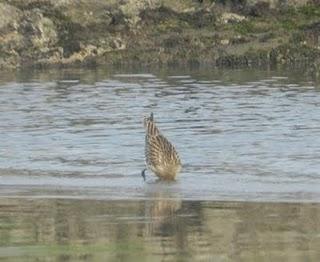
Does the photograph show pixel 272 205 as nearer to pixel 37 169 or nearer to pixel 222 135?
pixel 37 169

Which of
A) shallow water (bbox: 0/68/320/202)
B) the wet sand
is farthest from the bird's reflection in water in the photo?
shallow water (bbox: 0/68/320/202)

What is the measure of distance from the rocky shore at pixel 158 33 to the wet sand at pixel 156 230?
17.9m

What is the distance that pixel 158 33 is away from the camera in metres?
32.3

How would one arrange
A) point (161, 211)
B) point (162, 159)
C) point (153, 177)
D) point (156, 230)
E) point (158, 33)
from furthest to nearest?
point (158, 33) → point (153, 177) → point (162, 159) → point (161, 211) → point (156, 230)

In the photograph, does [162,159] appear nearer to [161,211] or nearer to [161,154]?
[161,154]

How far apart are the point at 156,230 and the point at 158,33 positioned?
2175 centimetres

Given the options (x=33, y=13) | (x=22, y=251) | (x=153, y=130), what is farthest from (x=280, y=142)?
(x=33, y=13)

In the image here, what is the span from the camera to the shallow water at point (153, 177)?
33.3 feet

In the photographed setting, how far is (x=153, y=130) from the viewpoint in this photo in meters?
14.7

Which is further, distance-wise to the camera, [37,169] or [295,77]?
[295,77]

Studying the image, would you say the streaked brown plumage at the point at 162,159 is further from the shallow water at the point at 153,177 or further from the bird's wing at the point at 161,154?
the shallow water at the point at 153,177

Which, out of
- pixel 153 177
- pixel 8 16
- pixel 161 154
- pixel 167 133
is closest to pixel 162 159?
pixel 161 154

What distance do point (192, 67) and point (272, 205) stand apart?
18.1 metres

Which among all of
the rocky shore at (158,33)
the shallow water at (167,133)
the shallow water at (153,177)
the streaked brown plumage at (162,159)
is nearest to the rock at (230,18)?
the rocky shore at (158,33)
